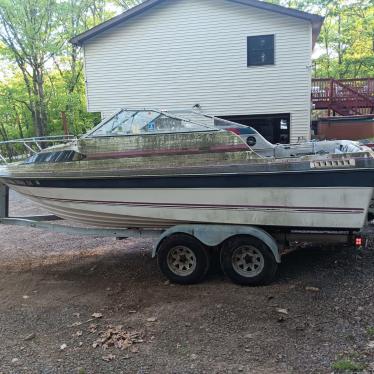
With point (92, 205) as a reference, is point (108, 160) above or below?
above

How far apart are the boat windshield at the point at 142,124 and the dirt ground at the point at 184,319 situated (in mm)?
1976

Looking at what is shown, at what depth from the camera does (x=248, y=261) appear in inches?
201

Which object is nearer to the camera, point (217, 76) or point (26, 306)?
point (26, 306)

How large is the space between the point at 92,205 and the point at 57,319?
1629 mm

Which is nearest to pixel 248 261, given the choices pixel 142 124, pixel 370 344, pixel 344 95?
pixel 370 344

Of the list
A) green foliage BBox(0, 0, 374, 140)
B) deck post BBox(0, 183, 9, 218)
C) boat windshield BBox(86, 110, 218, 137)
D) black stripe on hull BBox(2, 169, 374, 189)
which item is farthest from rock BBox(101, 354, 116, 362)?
green foliage BBox(0, 0, 374, 140)

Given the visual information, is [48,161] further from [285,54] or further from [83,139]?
[285,54]

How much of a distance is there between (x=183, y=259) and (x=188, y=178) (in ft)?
3.46

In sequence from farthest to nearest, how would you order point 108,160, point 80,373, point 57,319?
1. point 108,160
2. point 57,319
3. point 80,373

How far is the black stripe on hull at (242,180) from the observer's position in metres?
4.69

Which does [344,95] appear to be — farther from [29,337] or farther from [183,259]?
[29,337]

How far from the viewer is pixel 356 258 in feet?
18.7

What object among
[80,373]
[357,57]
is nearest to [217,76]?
[80,373]

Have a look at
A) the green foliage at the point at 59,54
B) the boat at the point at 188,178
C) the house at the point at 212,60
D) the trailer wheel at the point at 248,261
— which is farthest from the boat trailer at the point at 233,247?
the green foliage at the point at 59,54
